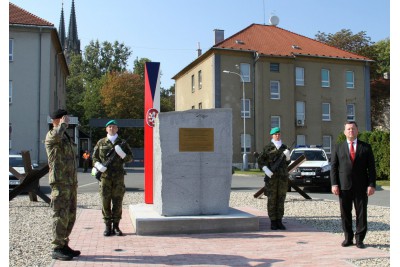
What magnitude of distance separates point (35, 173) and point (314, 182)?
36.6 ft

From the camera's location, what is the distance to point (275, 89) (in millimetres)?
43469

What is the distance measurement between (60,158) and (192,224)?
9.42ft

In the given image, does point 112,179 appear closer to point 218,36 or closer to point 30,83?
point 30,83

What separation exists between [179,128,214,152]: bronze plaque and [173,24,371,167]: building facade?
30.3 meters

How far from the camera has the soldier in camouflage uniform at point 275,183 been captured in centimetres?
890

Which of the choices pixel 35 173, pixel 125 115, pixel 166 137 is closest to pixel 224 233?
pixel 166 137

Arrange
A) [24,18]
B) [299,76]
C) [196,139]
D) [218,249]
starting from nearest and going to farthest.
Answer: [218,249], [196,139], [24,18], [299,76]

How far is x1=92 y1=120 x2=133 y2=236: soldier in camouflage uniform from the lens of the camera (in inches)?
317

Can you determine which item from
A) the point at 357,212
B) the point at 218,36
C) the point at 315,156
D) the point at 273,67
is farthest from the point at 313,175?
the point at 218,36

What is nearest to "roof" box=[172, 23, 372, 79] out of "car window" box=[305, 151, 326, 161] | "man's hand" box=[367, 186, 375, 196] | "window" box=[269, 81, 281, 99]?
"window" box=[269, 81, 281, 99]

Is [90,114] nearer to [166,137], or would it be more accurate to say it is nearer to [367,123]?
[367,123]

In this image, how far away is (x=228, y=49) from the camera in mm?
41844

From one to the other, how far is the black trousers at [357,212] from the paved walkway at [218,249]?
0.85 ft

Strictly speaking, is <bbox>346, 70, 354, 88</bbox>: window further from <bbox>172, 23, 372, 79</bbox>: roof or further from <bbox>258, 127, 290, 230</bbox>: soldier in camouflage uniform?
<bbox>258, 127, 290, 230</bbox>: soldier in camouflage uniform
